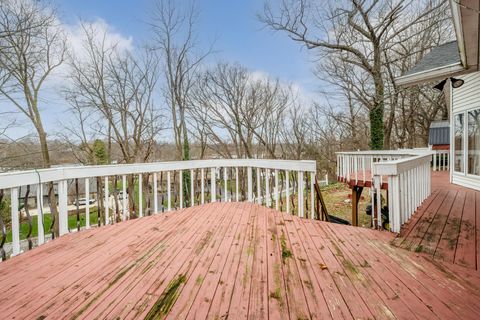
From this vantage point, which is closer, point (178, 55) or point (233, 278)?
point (233, 278)

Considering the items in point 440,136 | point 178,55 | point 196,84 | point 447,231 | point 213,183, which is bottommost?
point 447,231

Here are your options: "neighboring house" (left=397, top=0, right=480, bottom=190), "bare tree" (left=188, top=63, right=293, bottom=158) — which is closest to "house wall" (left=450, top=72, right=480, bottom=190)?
"neighboring house" (left=397, top=0, right=480, bottom=190)

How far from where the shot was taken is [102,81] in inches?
543

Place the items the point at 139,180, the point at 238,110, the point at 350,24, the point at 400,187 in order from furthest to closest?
1. the point at 238,110
2. the point at 350,24
3. the point at 139,180
4. the point at 400,187

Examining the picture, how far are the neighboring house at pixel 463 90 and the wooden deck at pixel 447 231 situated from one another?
5.32 feet

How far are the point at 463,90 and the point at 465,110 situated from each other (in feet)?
1.60

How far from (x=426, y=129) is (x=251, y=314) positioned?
20802 millimetres

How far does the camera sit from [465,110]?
19.2ft

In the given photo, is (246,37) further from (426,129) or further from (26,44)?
(426,129)

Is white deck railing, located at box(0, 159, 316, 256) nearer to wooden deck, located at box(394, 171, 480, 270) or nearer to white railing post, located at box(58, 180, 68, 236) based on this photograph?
white railing post, located at box(58, 180, 68, 236)

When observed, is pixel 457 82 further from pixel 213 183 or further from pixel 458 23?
pixel 213 183

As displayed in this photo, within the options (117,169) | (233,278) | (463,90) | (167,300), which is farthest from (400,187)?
(463,90)

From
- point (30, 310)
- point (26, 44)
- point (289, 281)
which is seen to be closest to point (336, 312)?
point (289, 281)

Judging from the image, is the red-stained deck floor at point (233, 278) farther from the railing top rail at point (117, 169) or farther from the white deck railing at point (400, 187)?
the railing top rail at point (117, 169)
